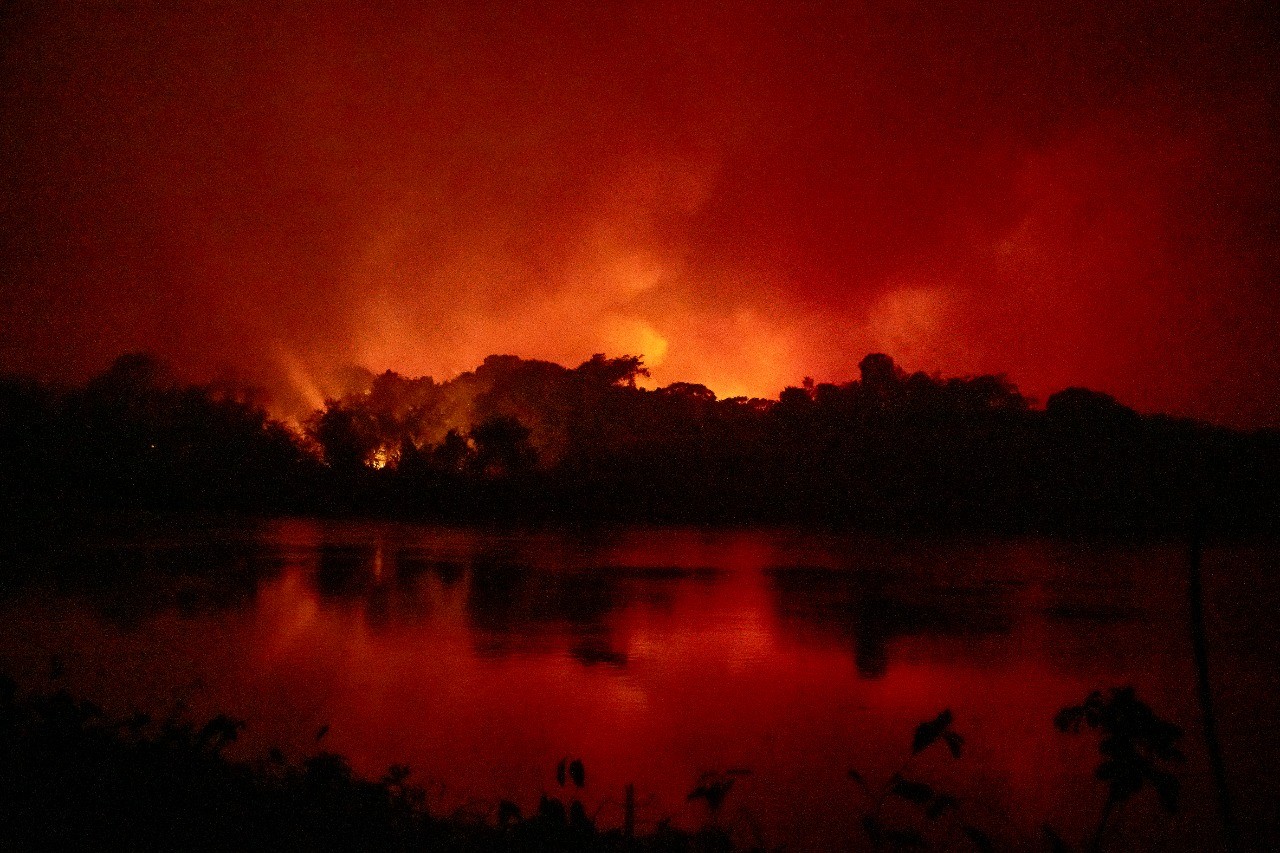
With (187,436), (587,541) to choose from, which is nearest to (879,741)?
(587,541)

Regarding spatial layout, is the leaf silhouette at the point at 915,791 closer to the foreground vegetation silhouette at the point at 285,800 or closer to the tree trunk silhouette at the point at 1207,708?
the foreground vegetation silhouette at the point at 285,800

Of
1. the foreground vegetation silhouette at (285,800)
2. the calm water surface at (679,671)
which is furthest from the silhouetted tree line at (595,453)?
the foreground vegetation silhouette at (285,800)

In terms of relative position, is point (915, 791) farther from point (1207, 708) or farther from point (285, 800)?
point (285, 800)

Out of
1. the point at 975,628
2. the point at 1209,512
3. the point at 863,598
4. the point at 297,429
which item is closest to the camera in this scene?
the point at 1209,512

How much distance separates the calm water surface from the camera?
840cm

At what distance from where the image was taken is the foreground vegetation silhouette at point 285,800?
14.1 ft

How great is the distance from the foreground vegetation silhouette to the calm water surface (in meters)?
1.05

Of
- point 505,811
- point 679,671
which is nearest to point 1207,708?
point 505,811

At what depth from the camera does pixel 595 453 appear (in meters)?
59.5

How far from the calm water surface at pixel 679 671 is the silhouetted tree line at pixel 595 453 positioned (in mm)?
25108

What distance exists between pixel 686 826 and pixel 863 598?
511 inches

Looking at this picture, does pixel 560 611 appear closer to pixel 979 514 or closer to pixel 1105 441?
pixel 979 514

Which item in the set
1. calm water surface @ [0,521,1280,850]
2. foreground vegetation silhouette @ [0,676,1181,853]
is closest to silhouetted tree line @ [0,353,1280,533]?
calm water surface @ [0,521,1280,850]

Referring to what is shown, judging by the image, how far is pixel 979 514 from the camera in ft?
159
